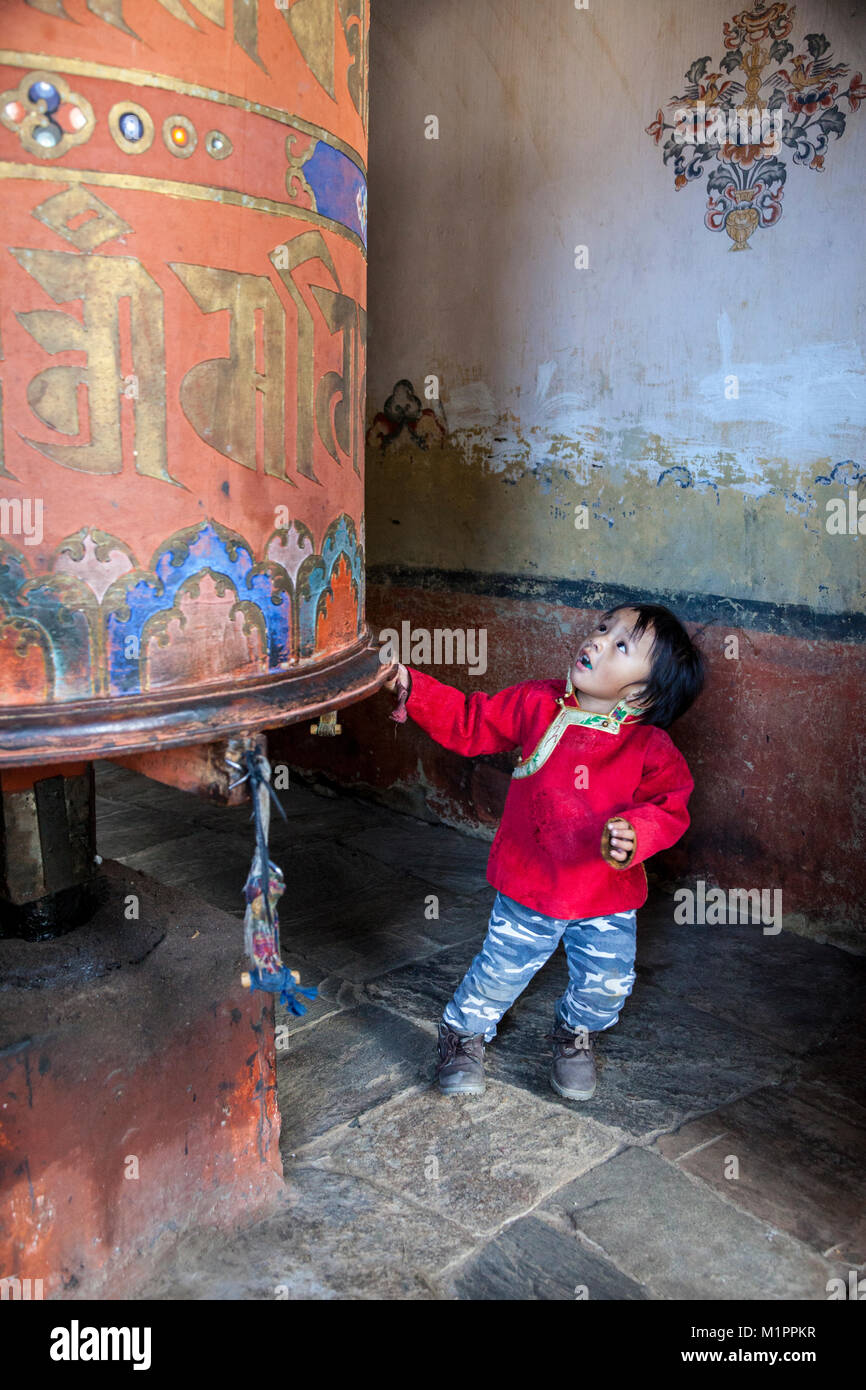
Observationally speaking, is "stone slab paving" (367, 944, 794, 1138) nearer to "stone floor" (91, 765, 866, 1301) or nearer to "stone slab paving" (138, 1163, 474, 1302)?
"stone floor" (91, 765, 866, 1301)

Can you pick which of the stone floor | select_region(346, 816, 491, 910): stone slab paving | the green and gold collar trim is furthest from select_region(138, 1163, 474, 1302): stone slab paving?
select_region(346, 816, 491, 910): stone slab paving

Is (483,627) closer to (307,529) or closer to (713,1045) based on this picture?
(713,1045)

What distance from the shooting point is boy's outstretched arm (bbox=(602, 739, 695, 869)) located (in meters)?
1.98

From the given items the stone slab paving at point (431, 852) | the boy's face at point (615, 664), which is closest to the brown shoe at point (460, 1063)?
the boy's face at point (615, 664)

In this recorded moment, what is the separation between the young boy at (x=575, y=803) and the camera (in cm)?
219

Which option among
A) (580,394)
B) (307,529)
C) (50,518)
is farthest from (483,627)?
(50,518)

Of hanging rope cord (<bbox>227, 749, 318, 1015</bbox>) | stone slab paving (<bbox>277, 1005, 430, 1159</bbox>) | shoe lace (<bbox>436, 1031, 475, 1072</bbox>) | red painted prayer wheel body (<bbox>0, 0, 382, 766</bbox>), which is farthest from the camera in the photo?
shoe lace (<bbox>436, 1031, 475, 1072</bbox>)

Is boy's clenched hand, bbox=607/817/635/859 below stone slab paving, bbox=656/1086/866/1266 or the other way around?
the other way around

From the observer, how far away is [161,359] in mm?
1303

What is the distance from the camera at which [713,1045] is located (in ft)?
8.01

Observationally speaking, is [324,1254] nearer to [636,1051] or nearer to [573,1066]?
[573,1066]

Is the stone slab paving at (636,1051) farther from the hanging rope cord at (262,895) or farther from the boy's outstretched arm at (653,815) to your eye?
the hanging rope cord at (262,895)

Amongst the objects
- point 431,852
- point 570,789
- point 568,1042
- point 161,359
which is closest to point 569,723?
point 570,789

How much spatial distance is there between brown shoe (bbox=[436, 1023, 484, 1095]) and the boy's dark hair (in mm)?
762
